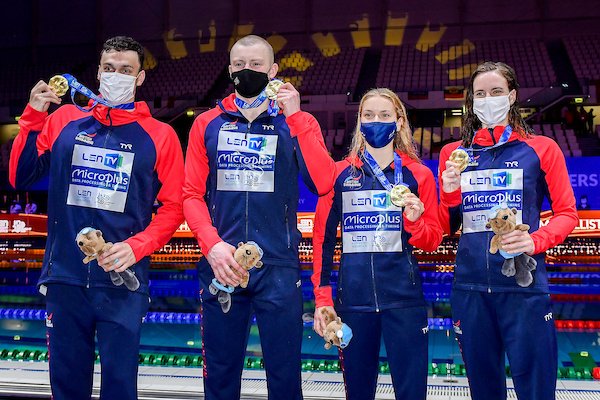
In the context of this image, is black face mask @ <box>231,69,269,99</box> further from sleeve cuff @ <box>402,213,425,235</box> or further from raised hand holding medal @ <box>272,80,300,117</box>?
sleeve cuff @ <box>402,213,425,235</box>

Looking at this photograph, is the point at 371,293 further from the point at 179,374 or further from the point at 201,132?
the point at 179,374

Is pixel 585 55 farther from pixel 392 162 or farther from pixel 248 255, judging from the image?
pixel 248 255

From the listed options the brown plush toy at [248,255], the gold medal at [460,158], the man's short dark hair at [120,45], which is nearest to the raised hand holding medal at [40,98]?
the man's short dark hair at [120,45]

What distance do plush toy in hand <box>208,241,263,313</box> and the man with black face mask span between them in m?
0.01

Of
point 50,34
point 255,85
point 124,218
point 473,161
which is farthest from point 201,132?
point 50,34

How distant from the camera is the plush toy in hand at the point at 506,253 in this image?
2.47 metres

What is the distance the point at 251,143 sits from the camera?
271cm

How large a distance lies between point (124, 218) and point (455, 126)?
14.6 m

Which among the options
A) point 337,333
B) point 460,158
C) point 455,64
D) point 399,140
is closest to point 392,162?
point 399,140

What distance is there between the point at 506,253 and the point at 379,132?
79cm

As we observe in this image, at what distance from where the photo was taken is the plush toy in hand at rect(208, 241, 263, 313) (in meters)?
2.45

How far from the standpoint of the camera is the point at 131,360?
102 inches

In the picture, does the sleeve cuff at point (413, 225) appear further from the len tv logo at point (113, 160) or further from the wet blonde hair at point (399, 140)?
the len tv logo at point (113, 160)

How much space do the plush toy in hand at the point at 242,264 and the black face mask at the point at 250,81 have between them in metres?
0.66
